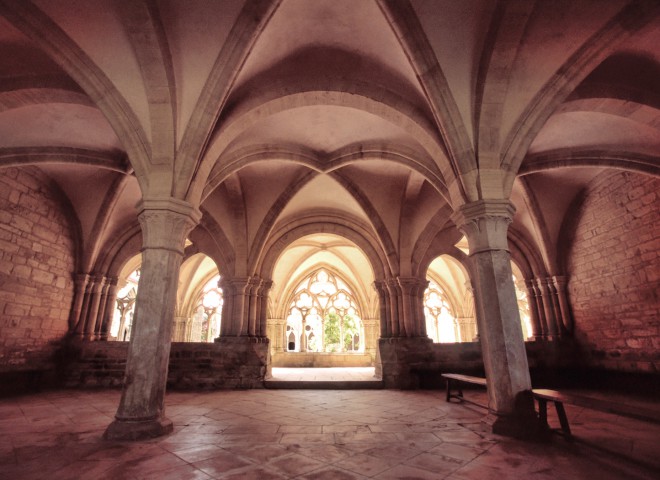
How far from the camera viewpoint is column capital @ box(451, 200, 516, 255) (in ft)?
13.1

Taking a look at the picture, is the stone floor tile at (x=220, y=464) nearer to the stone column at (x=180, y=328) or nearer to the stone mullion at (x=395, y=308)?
the stone mullion at (x=395, y=308)

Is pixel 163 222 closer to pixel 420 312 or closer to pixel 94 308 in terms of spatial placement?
pixel 94 308

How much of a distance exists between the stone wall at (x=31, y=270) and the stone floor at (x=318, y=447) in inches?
93.3

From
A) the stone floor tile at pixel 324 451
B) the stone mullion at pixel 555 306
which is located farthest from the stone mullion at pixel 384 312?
the stone floor tile at pixel 324 451

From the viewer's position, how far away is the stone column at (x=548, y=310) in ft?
27.9

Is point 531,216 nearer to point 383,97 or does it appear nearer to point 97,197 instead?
point 383,97

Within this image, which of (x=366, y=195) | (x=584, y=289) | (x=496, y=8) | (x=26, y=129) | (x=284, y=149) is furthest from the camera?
(x=366, y=195)

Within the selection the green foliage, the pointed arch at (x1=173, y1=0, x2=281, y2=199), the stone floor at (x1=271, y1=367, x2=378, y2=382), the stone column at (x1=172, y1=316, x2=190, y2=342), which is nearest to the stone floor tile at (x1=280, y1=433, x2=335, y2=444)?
the pointed arch at (x1=173, y1=0, x2=281, y2=199)

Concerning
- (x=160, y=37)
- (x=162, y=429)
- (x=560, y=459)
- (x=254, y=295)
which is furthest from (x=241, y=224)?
(x=560, y=459)

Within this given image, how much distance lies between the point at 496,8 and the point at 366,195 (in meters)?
5.14

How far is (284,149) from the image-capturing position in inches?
277

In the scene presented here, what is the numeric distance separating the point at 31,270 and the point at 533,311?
1229cm

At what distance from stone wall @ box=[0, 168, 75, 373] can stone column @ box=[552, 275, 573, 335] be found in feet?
40.6

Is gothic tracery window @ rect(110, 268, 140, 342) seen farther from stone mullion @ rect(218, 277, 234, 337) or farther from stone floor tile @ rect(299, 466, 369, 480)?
stone floor tile @ rect(299, 466, 369, 480)
